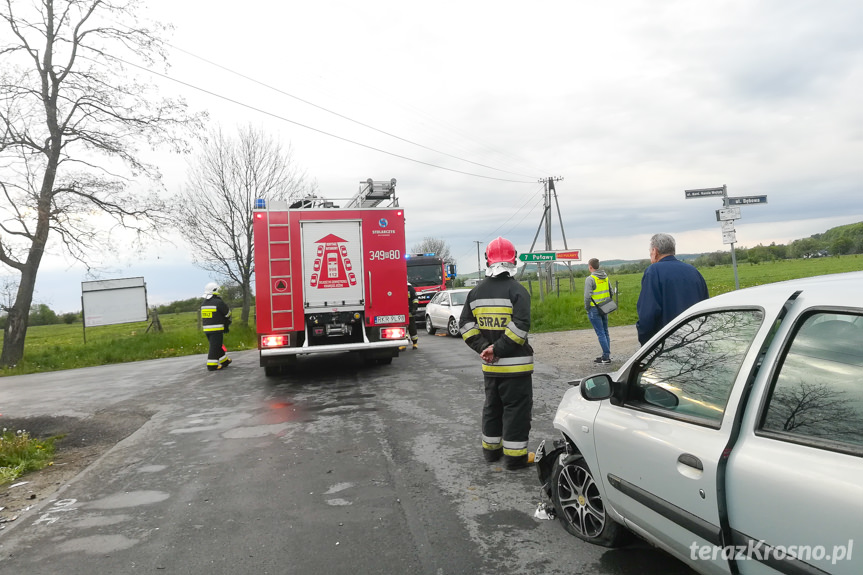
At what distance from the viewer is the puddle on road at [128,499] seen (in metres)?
4.41

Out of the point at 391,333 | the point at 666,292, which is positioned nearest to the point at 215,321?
the point at 391,333

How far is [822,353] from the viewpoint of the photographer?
1917 mm

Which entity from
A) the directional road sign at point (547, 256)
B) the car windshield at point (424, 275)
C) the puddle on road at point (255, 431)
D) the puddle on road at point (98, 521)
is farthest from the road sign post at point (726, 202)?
the car windshield at point (424, 275)

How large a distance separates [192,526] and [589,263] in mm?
8014

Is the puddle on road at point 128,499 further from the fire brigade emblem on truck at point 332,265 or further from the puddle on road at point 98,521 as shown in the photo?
the fire brigade emblem on truck at point 332,265

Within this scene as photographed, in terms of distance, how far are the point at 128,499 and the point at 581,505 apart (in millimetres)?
3561

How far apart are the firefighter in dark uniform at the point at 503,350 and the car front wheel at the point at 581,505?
106 cm

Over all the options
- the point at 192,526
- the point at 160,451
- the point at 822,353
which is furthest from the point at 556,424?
the point at 160,451

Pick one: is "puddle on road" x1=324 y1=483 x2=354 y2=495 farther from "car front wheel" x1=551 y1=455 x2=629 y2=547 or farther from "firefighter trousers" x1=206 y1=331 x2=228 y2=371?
"firefighter trousers" x1=206 y1=331 x2=228 y2=371

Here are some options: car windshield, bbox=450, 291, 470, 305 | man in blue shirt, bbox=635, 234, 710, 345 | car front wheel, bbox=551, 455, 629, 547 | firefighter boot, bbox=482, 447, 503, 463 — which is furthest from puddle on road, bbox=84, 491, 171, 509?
car windshield, bbox=450, 291, 470, 305

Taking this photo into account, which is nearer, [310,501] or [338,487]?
[310,501]

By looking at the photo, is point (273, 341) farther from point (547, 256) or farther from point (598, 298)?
point (547, 256)

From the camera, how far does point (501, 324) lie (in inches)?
188

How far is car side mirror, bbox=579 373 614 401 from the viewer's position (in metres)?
2.91
